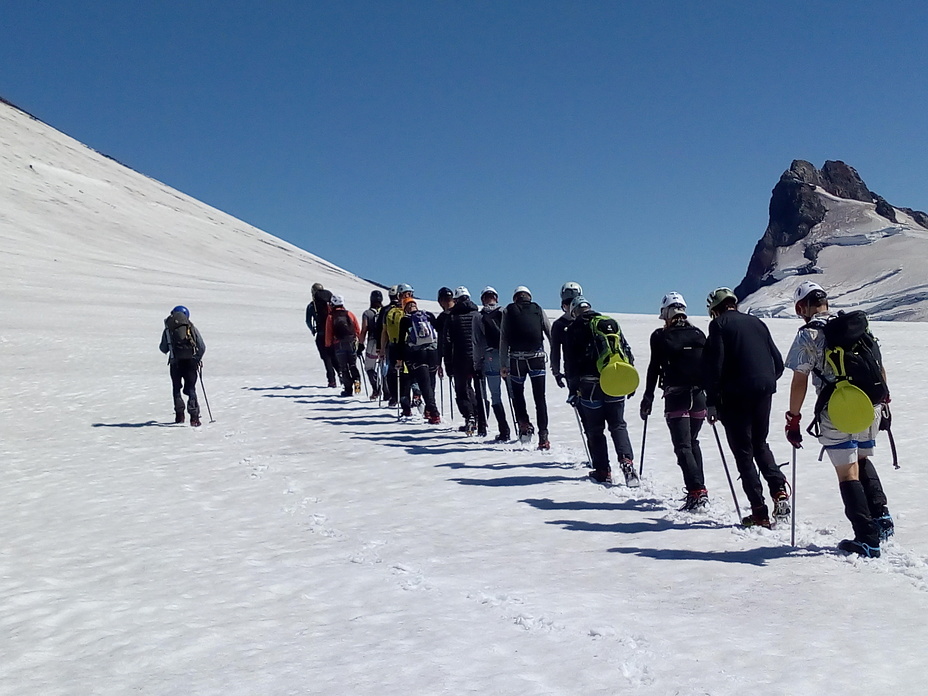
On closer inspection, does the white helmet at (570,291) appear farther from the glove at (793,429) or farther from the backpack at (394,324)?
the backpack at (394,324)

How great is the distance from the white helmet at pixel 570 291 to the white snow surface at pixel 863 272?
130m

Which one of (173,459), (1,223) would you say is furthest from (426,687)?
(1,223)

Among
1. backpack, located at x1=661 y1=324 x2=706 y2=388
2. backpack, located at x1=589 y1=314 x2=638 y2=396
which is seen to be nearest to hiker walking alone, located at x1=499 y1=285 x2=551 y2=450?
backpack, located at x1=589 y1=314 x2=638 y2=396

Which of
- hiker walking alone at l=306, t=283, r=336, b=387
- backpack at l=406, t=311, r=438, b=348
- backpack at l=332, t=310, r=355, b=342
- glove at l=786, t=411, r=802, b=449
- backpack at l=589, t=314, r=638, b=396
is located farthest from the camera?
hiker walking alone at l=306, t=283, r=336, b=387

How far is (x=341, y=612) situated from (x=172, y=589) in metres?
1.44

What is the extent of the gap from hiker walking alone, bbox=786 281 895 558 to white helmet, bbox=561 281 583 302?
3.28m

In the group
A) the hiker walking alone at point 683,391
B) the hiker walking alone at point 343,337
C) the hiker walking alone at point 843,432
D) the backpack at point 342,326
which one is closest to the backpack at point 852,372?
the hiker walking alone at point 843,432

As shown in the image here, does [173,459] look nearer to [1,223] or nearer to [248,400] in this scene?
[248,400]

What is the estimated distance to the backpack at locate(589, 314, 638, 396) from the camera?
8.31 metres

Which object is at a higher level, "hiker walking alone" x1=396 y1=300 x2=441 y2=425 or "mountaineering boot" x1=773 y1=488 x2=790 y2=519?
"hiker walking alone" x1=396 y1=300 x2=441 y2=425

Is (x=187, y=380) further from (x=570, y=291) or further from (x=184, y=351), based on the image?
(x=570, y=291)

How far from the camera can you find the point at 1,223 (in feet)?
251

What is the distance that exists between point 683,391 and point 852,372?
2.07 m

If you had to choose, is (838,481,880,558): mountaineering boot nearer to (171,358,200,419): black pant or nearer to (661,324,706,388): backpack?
(661,324,706,388): backpack
